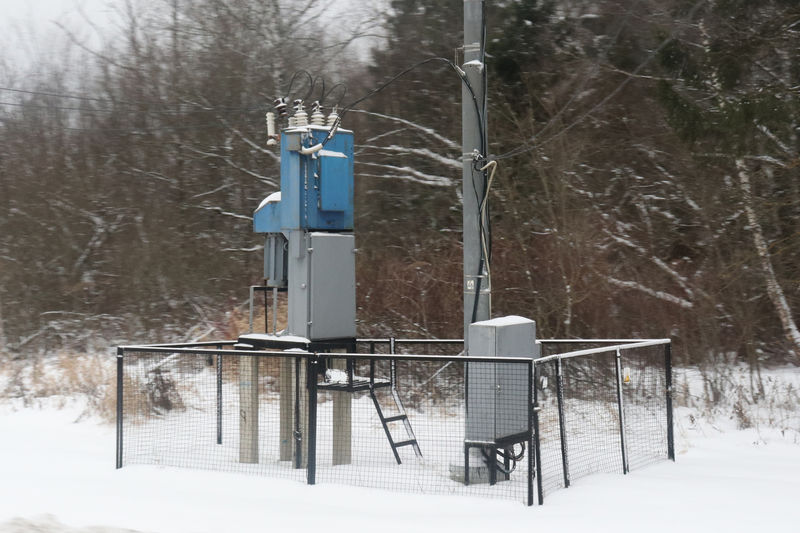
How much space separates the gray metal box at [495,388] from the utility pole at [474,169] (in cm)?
67

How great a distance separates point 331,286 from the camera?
10141 mm

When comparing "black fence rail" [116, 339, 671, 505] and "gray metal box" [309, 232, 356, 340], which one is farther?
"gray metal box" [309, 232, 356, 340]

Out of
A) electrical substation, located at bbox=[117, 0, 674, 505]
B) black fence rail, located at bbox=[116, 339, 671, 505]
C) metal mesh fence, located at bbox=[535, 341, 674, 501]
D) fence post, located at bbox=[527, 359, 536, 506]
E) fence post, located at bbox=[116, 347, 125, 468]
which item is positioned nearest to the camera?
fence post, located at bbox=[527, 359, 536, 506]

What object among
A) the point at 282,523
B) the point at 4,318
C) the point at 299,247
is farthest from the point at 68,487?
the point at 4,318

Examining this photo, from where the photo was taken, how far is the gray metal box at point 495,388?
8.55 metres

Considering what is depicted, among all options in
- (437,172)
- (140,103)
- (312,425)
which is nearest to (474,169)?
(312,425)

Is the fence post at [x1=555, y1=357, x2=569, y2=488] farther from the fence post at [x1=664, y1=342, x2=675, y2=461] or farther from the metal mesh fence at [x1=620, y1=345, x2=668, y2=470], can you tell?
the fence post at [x1=664, y1=342, x2=675, y2=461]

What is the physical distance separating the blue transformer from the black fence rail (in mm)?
1427

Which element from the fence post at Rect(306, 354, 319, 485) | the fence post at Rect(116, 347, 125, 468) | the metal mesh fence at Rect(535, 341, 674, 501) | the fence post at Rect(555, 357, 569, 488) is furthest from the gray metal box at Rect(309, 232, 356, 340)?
the fence post at Rect(555, 357, 569, 488)

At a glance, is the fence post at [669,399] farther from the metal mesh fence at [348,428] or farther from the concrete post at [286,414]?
the concrete post at [286,414]

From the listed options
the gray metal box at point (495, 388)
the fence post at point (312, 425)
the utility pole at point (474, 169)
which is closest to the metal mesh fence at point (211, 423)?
the fence post at point (312, 425)

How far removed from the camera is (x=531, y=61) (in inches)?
728

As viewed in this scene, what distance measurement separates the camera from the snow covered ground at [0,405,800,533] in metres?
7.58

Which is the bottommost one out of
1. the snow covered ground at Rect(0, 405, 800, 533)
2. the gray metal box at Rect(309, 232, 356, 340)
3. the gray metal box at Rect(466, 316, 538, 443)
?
the snow covered ground at Rect(0, 405, 800, 533)
